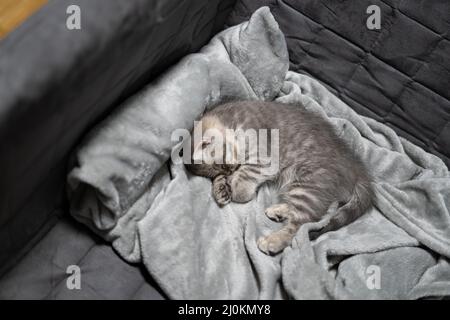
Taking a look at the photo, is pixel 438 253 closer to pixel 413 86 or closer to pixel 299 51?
pixel 413 86

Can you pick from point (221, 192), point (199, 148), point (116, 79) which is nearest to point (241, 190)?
point (221, 192)

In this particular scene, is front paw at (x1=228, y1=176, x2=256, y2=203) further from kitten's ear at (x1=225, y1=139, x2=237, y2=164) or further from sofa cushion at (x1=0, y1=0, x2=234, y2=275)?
sofa cushion at (x1=0, y1=0, x2=234, y2=275)

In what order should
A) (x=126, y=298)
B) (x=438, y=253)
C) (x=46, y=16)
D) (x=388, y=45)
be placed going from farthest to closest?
(x=388, y=45) < (x=438, y=253) < (x=126, y=298) < (x=46, y=16)

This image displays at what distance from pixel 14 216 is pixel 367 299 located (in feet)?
3.05

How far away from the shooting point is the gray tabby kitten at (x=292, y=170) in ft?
4.87

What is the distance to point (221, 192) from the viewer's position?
4.95 feet

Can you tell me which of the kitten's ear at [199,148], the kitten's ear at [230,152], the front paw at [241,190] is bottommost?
the front paw at [241,190]

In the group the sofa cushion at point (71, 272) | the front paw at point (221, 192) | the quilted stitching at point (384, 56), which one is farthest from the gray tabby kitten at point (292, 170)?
the sofa cushion at point (71, 272)

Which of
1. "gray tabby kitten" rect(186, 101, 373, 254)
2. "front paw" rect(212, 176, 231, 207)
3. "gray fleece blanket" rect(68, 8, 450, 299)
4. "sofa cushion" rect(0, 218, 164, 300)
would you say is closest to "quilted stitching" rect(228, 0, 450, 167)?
"gray fleece blanket" rect(68, 8, 450, 299)

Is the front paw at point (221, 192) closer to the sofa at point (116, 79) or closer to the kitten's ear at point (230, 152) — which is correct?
the kitten's ear at point (230, 152)

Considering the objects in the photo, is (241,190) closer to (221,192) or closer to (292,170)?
(221,192)

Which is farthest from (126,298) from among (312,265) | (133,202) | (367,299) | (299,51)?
(299,51)

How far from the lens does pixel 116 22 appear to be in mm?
1145

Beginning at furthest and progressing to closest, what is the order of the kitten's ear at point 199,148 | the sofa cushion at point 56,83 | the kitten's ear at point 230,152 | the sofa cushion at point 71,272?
the kitten's ear at point 230,152
the kitten's ear at point 199,148
the sofa cushion at point 71,272
the sofa cushion at point 56,83
